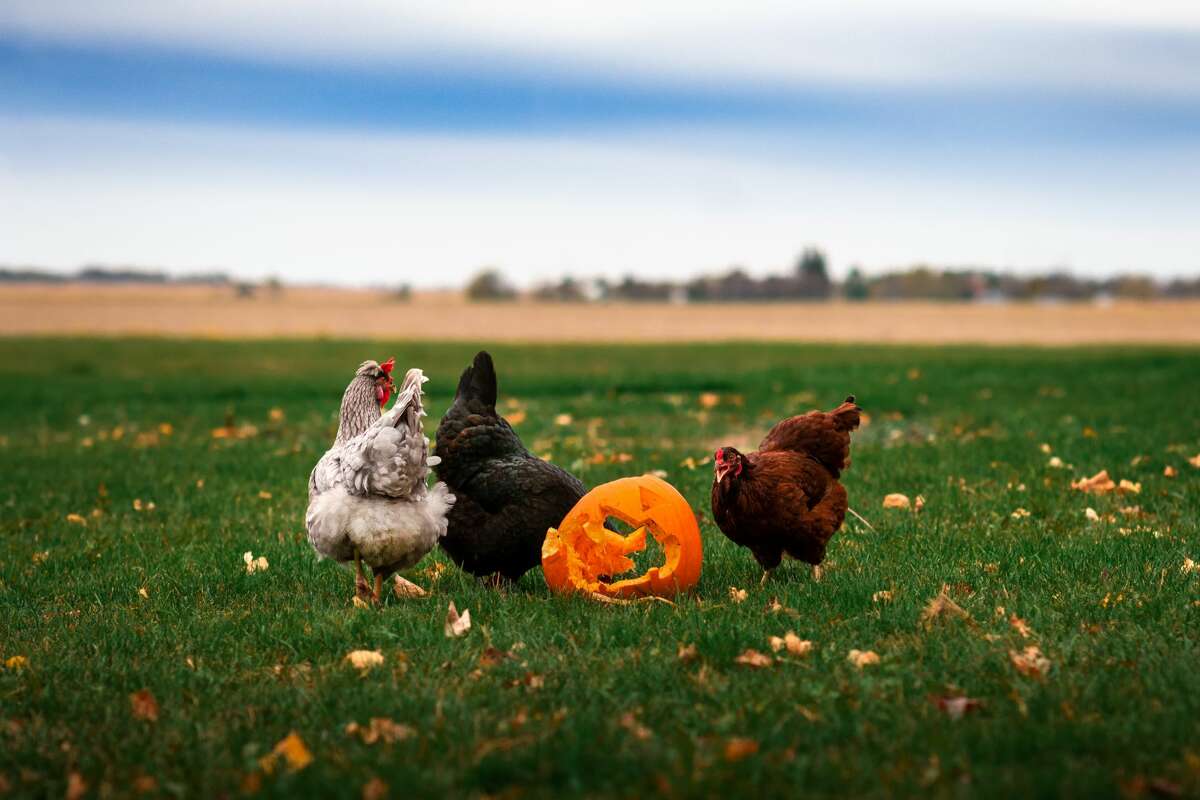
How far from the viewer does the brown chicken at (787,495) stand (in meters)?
6.66

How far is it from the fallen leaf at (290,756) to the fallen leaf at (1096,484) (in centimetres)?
742

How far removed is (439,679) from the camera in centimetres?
498

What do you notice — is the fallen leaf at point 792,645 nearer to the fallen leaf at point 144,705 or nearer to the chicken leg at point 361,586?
the chicken leg at point 361,586

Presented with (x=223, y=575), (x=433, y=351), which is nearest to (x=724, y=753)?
(x=223, y=575)

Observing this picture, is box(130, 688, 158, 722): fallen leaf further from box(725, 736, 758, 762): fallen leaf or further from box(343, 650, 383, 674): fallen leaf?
box(725, 736, 758, 762): fallen leaf

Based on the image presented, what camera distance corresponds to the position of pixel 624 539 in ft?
21.9

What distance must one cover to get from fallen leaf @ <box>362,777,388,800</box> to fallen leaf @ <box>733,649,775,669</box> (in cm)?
186

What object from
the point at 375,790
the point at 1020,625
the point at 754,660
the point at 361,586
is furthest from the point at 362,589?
the point at 1020,625

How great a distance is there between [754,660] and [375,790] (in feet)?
6.39

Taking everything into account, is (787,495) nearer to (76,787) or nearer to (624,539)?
(624,539)

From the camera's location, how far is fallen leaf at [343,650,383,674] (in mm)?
5203

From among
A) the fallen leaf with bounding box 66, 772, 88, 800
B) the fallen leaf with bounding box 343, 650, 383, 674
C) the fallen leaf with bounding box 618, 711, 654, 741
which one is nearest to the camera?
the fallen leaf with bounding box 66, 772, 88, 800

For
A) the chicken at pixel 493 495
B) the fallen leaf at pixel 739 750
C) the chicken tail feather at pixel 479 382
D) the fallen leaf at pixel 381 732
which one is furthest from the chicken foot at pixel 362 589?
the fallen leaf at pixel 739 750

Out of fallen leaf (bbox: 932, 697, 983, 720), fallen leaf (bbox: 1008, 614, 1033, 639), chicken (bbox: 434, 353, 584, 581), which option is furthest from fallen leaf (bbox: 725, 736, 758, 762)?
chicken (bbox: 434, 353, 584, 581)
